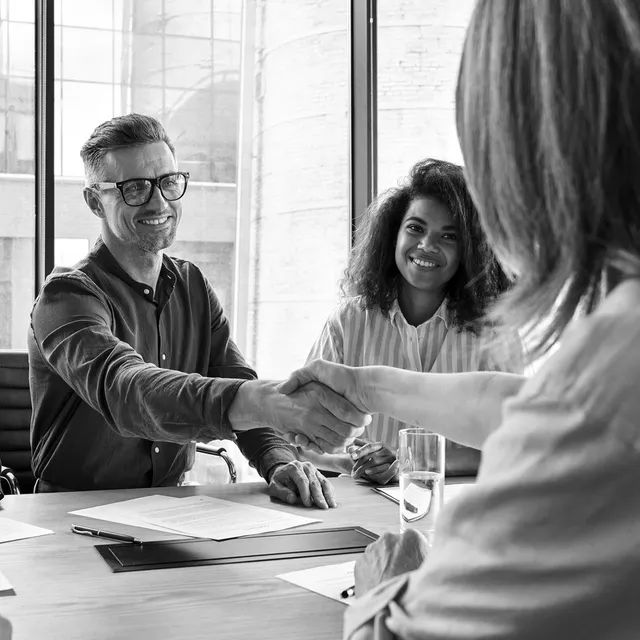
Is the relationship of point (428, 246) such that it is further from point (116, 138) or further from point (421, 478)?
point (421, 478)

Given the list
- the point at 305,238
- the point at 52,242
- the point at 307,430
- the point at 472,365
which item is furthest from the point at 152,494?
the point at 305,238

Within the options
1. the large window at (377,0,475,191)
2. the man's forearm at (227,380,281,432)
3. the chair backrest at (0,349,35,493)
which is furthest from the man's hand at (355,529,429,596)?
the large window at (377,0,475,191)

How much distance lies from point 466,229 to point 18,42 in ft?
7.09

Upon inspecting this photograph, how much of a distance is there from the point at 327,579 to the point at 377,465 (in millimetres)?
767

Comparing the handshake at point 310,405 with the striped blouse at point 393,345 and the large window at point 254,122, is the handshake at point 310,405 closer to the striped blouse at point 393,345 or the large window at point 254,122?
the striped blouse at point 393,345

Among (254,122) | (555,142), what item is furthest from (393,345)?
(555,142)

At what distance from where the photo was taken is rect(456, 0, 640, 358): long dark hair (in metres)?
0.60

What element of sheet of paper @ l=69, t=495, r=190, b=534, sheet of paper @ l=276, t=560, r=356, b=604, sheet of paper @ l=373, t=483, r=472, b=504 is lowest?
sheet of paper @ l=373, t=483, r=472, b=504

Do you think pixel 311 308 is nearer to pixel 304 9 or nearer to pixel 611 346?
pixel 304 9

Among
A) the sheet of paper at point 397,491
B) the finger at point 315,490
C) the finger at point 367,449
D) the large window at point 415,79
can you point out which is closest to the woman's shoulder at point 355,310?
the finger at point 367,449

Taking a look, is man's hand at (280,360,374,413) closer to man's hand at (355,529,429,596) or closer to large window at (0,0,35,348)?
man's hand at (355,529,429,596)

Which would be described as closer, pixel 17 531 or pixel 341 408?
pixel 17 531

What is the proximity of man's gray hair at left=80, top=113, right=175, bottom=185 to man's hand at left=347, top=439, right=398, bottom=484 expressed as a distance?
114cm

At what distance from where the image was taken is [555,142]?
24.4 inches
